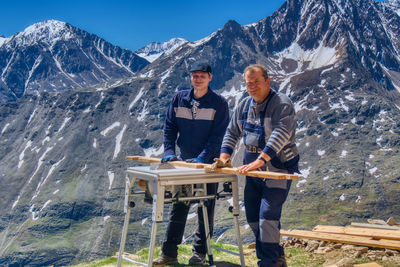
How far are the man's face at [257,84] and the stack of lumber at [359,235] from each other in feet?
14.7

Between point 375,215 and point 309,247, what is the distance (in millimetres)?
200690

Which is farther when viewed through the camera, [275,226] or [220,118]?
[220,118]

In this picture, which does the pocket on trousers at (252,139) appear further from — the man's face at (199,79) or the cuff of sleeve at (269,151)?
the man's face at (199,79)

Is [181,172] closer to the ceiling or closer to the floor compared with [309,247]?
closer to the ceiling

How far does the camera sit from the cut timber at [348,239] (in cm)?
884

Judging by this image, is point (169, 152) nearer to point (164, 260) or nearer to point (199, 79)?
point (199, 79)

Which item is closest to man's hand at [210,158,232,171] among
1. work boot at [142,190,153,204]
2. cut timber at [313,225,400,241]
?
work boot at [142,190,153,204]

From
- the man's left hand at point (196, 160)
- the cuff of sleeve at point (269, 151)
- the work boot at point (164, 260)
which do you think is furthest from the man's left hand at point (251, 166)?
the work boot at point (164, 260)

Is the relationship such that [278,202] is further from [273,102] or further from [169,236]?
[169,236]

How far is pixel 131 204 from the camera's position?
7.29 meters

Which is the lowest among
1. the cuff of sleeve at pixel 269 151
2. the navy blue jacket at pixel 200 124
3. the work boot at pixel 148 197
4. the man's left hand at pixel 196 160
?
the work boot at pixel 148 197

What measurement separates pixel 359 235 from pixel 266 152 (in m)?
4.80

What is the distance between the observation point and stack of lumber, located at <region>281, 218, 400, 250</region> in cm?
902

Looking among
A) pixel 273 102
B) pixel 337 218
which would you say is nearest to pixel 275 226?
pixel 273 102
